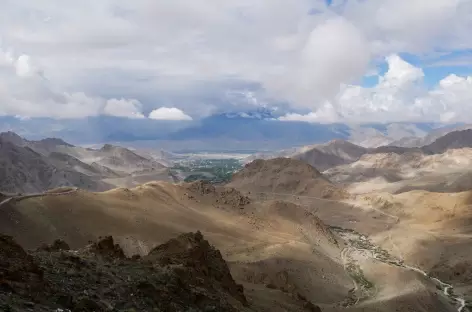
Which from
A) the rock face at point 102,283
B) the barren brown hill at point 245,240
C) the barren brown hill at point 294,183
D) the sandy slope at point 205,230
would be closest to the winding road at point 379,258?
the barren brown hill at point 245,240

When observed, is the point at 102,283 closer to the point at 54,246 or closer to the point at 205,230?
the point at 54,246

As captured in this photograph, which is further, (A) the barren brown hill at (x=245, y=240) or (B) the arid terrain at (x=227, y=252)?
(A) the barren brown hill at (x=245, y=240)

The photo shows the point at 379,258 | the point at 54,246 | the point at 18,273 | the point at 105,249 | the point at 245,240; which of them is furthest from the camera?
the point at 379,258

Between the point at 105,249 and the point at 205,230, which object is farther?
the point at 205,230

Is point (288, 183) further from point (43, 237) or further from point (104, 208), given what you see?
point (43, 237)

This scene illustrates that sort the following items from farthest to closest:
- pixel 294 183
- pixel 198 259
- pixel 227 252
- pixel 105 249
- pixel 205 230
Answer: pixel 294 183 → pixel 205 230 → pixel 227 252 → pixel 198 259 → pixel 105 249

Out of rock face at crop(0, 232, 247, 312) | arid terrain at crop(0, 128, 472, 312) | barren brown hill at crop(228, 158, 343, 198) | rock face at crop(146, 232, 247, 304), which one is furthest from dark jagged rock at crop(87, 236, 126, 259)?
barren brown hill at crop(228, 158, 343, 198)

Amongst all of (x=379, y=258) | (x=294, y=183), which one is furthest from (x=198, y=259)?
(x=294, y=183)

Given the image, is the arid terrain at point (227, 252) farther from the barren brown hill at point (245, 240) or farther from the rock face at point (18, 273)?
the barren brown hill at point (245, 240)
